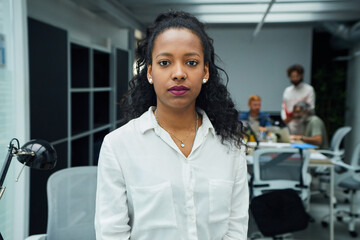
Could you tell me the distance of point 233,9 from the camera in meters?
6.27

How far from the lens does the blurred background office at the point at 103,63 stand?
251cm

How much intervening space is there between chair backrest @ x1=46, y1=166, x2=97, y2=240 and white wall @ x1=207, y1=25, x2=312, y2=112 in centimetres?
685

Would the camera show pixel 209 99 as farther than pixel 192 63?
Yes

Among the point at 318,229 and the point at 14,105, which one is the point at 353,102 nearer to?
the point at 318,229

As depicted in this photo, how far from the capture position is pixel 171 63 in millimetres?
1189

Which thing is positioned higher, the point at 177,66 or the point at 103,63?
the point at 103,63

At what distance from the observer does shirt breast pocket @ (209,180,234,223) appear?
1.24 metres

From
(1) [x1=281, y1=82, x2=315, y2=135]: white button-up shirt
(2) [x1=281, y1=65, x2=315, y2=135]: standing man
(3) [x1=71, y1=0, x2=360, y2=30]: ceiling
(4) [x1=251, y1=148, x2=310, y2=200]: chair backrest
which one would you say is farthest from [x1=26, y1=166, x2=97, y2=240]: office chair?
(1) [x1=281, y1=82, x2=315, y2=135]: white button-up shirt

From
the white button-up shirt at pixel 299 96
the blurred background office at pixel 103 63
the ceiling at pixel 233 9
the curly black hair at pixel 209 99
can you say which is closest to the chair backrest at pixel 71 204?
the blurred background office at pixel 103 63

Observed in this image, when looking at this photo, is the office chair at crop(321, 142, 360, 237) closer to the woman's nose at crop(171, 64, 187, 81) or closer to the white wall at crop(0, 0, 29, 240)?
the white wall at crop(0, 0, 29, 240)

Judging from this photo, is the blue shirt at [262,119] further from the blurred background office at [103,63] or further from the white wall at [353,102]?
the white wall at [353,102]

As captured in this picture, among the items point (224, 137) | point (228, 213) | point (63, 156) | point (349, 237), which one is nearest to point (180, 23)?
point (224, 137)

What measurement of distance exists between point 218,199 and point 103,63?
5668 millimetres

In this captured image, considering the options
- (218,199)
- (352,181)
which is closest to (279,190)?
(352,181)
